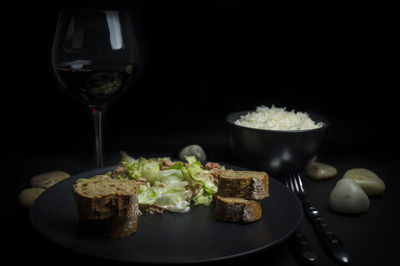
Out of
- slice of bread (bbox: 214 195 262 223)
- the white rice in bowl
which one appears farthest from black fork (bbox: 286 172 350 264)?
the white rice in bowl

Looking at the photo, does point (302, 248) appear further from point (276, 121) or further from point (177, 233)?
point (276, 121)

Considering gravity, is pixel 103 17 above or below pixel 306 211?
above

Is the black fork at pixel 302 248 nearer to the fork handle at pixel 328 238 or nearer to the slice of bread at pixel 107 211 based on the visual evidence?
the fork handle at pixel 328 238

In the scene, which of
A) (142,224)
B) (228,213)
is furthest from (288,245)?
(142,224)

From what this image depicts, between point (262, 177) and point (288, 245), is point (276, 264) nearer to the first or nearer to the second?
point (288, 245)

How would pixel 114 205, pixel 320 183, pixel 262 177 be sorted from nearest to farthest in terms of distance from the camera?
pixel 114 205 → pixel 262 177 → pixel 320 183
